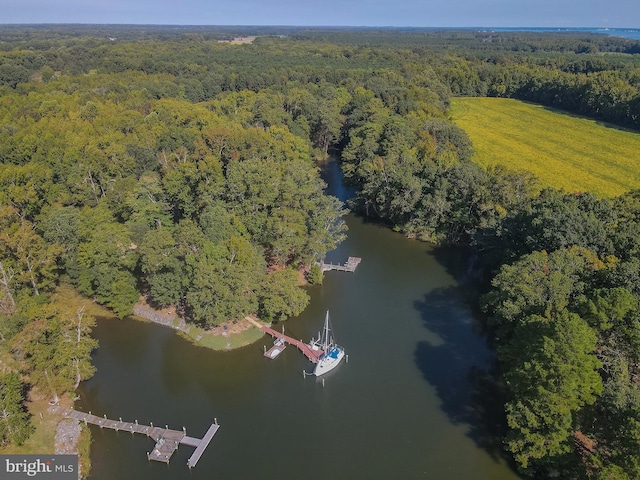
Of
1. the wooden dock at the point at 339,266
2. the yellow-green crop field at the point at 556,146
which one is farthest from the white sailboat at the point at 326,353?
the yellow-green crop field at the point at 556,146

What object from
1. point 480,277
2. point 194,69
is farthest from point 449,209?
point 194,69

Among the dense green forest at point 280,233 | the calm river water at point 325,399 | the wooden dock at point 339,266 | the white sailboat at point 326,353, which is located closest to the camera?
the dense green forest at point 280,233

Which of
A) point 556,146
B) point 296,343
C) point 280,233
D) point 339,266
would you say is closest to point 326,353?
point 296,343

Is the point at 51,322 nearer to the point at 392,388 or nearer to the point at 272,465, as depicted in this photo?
the point at 272,465

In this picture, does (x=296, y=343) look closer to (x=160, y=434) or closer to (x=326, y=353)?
(x=326, y=353)

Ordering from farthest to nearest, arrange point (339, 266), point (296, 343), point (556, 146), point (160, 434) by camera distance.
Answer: point (556, 146) → point (339, 266) → point (296, 343) → point (160, 434)

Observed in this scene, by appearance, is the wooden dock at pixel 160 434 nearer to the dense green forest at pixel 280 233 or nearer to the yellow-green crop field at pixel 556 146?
the dense green forest at pixel 280 233
